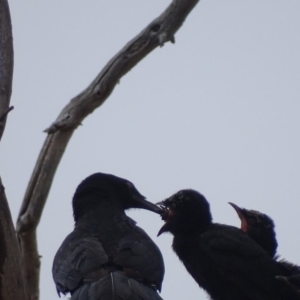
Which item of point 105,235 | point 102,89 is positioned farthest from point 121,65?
point 105,235

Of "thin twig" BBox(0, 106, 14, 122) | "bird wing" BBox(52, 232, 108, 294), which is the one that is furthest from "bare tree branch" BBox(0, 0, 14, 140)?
"bird wing" BBox(52, 232, 108, 294)

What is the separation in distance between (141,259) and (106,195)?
1561 mm

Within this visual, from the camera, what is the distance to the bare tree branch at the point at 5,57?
6940 mm

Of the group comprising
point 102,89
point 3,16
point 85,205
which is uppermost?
point 3,16

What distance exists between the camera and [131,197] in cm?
831

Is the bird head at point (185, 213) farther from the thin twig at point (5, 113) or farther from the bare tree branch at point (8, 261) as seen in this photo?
the bare tree branch at point (8, 261)

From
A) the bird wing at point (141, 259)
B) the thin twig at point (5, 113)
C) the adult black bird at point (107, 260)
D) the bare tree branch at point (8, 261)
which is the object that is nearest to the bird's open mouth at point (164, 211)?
the adult black bird at point (107, 260)

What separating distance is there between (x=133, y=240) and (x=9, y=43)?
87.9 inches

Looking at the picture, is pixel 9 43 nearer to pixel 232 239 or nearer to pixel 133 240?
pixel 133 240

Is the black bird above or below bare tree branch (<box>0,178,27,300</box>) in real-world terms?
above

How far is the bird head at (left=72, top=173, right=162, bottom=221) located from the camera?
7.99 m

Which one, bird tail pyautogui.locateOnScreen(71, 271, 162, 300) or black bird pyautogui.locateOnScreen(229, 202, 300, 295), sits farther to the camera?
black bird pyautogui.locateOnScreen(229, 202, 300, 295)

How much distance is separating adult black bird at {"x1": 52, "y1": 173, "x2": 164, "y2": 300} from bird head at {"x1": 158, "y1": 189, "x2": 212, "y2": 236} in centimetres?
58

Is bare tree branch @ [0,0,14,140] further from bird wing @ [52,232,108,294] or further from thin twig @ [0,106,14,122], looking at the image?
bird wing @ [52,232,108,294]
